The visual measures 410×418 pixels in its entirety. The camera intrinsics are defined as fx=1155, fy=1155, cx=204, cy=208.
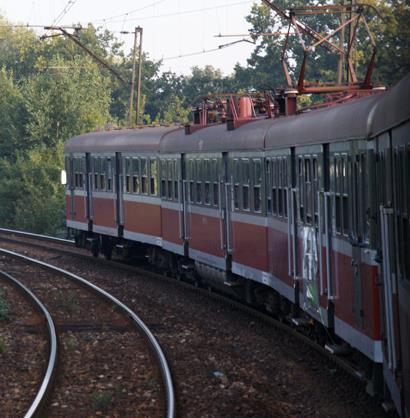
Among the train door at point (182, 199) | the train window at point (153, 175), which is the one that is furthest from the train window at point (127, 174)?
the train door at point (182, 199)

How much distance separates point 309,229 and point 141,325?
4699 mm

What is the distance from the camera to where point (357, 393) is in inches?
438

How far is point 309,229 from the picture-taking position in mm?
12555

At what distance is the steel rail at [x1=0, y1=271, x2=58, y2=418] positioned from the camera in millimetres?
11059

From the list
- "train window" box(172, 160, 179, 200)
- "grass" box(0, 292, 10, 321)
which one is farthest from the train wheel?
"grass" box(0, 292, 10, 321)

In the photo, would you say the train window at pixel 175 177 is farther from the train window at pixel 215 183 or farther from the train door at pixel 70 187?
the train door at pixel 70 187

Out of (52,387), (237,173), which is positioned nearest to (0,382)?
(52,387)

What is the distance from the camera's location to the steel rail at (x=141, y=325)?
1148 cm

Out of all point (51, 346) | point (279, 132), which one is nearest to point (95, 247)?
point (51, 346)

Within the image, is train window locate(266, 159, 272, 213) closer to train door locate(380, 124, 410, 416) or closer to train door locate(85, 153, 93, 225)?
train door locate(380, 124, 410, 416)

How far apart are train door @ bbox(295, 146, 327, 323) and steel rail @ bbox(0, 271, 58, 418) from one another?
2948 mm

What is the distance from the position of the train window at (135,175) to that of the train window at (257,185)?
8400 mm

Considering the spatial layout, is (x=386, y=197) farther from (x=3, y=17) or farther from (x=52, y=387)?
(x=3, y=17)

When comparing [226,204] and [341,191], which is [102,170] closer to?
[226,204]
